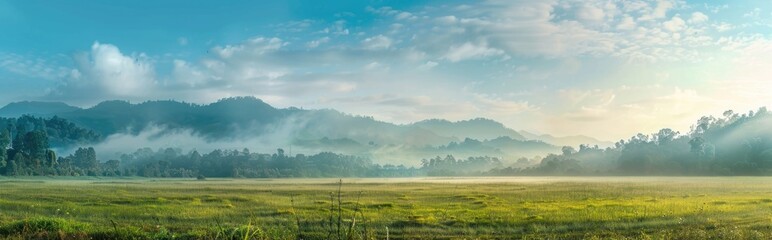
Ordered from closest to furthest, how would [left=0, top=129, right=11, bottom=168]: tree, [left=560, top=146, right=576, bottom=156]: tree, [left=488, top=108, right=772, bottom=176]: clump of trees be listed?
1. [left=488, top=108, right=772, bottom=176]: clump of trees
2. [left=0, top=129, right=11, bottom=168]: tree
3. [left=560, top=146, right=576, bottom=156]: tree

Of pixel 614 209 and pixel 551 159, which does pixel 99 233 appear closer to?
pixel 614 209

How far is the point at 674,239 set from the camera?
22.3 meters

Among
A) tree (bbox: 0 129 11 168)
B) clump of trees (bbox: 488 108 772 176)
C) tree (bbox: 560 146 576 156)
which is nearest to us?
clump of trees (bbox: 488 108 772 176)

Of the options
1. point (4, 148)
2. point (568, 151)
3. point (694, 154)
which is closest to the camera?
point (694, 154)

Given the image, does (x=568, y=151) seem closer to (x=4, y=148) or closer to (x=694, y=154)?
(x=694, y=154)

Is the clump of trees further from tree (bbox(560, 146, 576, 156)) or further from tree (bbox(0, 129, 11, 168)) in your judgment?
tree (bbox(0, 129, 11, 168))

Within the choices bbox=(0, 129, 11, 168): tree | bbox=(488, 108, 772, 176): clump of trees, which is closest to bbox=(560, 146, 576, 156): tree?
bbox=(488, 108, 772, 176): clump of trees

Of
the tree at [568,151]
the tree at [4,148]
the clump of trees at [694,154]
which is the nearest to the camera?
the clump of trees at [694,154]

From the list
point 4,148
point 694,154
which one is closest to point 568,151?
point 694,154

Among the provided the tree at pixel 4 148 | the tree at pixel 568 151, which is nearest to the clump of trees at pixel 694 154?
the tree at pixel 568 151

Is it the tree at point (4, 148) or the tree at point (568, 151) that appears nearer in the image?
the tree at point (4, 148)

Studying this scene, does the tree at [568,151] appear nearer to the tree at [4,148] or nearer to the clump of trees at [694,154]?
the clump of trees at [694,154]

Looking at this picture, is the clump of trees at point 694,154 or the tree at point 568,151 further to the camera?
the tree at point 568,151

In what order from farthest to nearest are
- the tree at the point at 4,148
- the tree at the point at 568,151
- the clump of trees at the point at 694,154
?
the tree at the point at 568,151 < the tree at the point at 4,148 < the clump of trees at the point at 694,154
